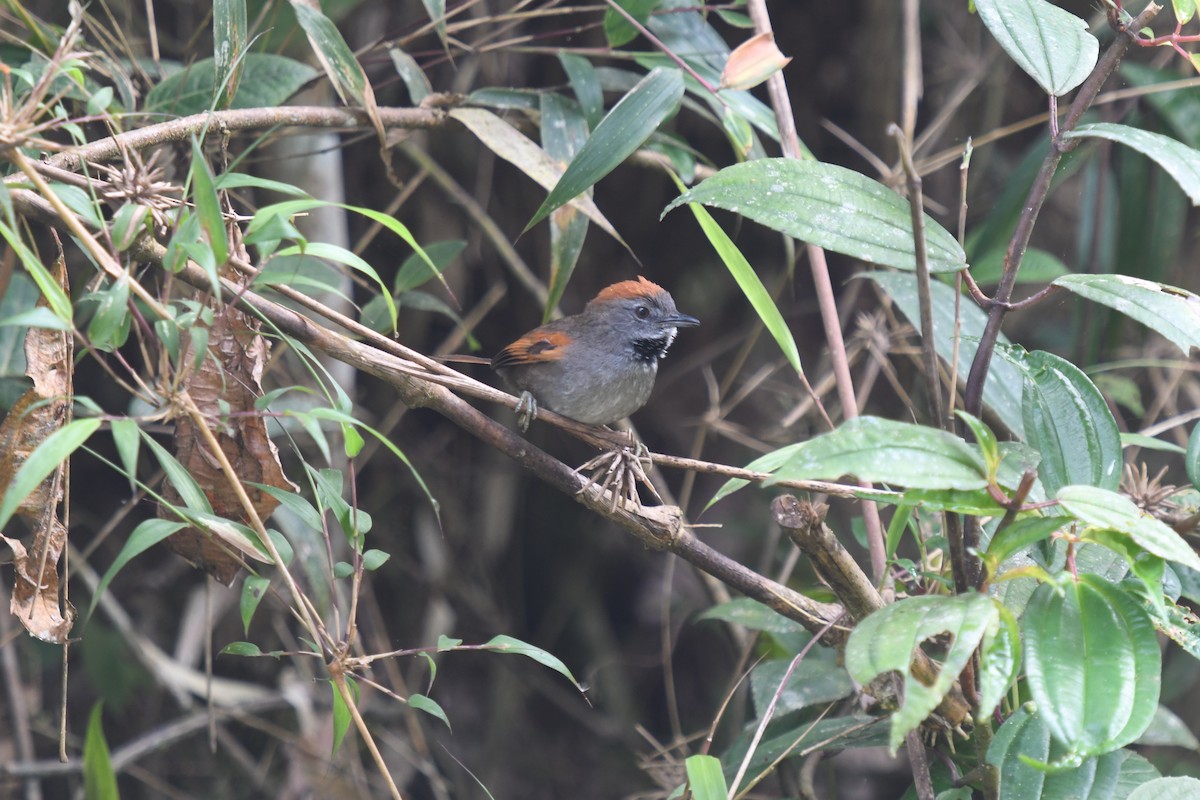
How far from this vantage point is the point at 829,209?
1785 mm

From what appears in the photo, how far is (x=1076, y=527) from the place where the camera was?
174cm

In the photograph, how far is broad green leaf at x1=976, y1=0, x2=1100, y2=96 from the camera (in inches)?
68.4

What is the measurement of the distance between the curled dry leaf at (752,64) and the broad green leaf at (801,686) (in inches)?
56.2

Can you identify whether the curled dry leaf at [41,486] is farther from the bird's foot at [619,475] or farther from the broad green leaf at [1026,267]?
the broad green leaf at [1026,267]

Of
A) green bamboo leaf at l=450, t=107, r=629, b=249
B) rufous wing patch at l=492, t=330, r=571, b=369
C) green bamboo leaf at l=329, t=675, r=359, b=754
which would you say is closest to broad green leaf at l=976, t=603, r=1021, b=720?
green bamboo leaf at l=329, t=675, r=359, b=754

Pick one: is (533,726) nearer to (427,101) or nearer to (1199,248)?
(427,101)

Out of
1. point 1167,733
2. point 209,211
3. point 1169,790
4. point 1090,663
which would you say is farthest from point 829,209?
point 1167,733

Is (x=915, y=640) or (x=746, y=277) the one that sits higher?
(x=746, y=277)

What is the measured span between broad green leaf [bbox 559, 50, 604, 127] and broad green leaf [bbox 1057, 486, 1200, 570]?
1.92 m

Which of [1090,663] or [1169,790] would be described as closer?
[1090,663]

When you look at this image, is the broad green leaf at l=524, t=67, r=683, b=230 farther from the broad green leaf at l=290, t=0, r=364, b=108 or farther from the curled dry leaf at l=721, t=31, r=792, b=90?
the broad green leaf at l=290, t=0, r=364, b=108

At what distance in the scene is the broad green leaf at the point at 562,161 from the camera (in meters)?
2.78

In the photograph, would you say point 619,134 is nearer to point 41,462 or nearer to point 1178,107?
point 41,462

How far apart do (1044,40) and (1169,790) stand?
1314 millimetres
